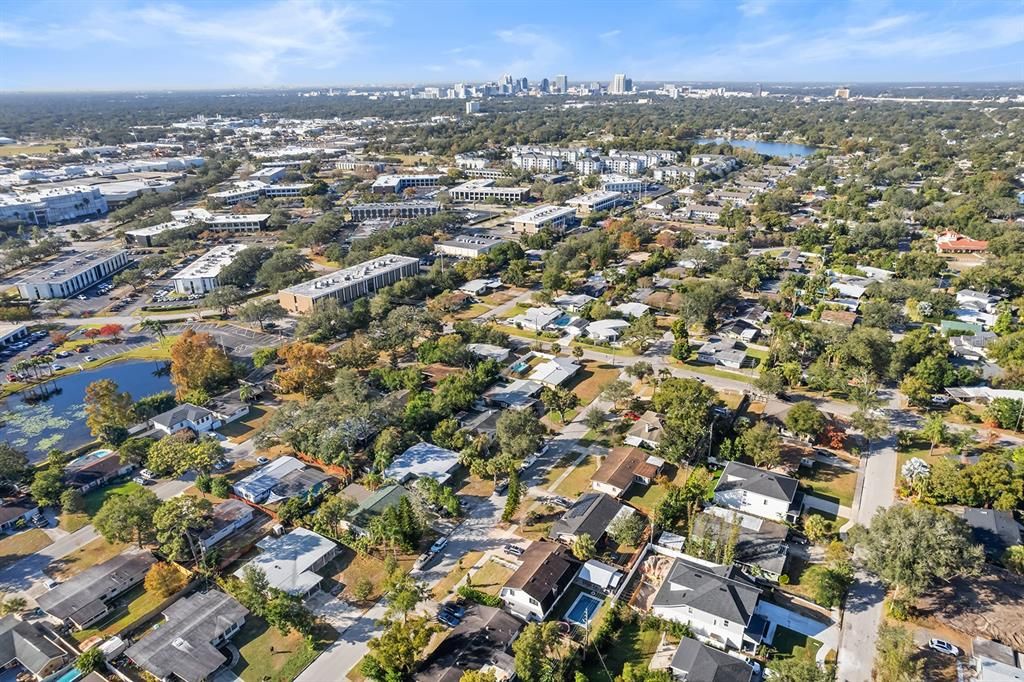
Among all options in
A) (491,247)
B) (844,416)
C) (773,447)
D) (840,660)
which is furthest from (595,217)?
(840,660)

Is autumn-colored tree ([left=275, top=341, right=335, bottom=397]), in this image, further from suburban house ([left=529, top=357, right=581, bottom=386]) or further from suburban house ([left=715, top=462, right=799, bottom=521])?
suburban house ([left=715, top=462, right=799, bottom=521])

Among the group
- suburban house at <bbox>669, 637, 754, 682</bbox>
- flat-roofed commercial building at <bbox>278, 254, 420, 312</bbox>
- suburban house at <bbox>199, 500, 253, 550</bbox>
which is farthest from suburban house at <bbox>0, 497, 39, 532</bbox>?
suburban house at <bbox>669, 637, 754, 682</bbox>

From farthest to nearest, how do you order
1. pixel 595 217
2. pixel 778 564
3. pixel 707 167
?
1. pixel 707 167
2. pixel 595 217
3. pixel 778 564

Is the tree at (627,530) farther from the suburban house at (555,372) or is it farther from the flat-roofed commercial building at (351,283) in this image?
the flat-roofed commercial building at (351,283)

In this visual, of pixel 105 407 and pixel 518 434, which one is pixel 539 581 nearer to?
pixel 518 434

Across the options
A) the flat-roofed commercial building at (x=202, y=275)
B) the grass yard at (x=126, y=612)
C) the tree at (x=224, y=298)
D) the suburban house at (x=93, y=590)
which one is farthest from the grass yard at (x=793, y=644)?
the flat-roofed commercial building at (x=202, y=275)

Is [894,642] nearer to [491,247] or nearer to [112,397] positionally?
[112,397]
